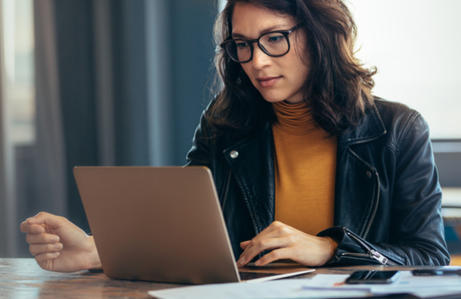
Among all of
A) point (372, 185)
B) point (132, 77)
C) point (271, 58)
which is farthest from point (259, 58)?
point (132, 77)

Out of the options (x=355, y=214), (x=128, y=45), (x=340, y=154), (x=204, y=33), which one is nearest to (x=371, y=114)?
(x=340, y=154)

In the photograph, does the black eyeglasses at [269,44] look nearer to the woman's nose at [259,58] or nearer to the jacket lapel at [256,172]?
the woman's nose at [259,58]

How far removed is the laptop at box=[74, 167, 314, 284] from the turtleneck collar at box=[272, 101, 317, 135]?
63cm

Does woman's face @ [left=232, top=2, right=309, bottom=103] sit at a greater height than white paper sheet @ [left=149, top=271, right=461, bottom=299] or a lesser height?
greater

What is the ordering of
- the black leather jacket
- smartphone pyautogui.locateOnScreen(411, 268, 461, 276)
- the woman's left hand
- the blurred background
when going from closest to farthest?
smartphone pyautogui.locateOnScreen(411, 268, 461, 276) → the woman's left hand → the black leather jacket → the blurred background

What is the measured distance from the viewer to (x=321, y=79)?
162cm

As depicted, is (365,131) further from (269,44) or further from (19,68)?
(19,68)

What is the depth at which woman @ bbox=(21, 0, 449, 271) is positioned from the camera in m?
1.48

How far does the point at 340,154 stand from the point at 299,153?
0.14 meters

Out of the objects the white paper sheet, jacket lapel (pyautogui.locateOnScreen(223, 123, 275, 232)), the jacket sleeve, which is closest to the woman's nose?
jacket lapel (pyautogui.locateOnScreen(223, 123, 275, 232))

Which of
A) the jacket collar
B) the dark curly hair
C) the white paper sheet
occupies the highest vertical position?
the dark curly hair

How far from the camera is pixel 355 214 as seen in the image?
1.51 meters

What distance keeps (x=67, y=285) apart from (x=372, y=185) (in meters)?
0.77

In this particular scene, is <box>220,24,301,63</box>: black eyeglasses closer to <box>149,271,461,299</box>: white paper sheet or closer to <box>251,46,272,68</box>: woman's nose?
<box>251,46,272,68</box>: woman's nose
